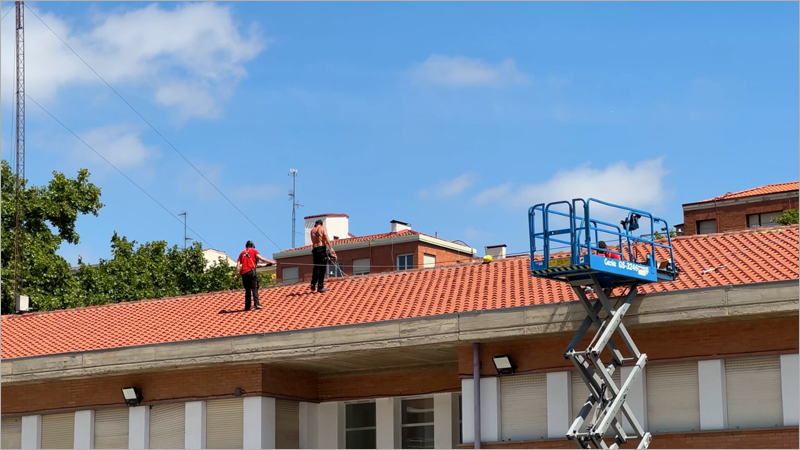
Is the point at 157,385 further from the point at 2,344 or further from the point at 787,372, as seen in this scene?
the point at 787,372

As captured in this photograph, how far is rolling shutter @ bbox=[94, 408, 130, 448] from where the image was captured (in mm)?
28438

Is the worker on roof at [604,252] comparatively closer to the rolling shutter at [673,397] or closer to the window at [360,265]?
the rolling shutter at [673,397]

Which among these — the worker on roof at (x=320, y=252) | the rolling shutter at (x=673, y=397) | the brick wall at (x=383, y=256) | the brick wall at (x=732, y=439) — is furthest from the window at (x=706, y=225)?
the brick wall at (x=732, y=439)

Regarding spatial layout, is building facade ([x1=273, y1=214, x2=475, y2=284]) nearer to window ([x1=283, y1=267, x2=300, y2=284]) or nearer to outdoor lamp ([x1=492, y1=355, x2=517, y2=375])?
A: window ([x1=283, y1=267, x2=300, y2=284])

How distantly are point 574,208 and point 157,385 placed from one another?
10692mm

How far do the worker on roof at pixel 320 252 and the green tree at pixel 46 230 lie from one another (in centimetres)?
2212

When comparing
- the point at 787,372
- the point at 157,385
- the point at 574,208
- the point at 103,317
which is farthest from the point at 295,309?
the point at 787,372

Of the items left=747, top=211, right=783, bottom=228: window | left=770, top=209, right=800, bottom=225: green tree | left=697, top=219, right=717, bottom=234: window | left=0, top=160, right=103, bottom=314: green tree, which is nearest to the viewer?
left=0, top=160, right=103, bottom=314: green tree

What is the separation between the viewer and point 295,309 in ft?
94.9

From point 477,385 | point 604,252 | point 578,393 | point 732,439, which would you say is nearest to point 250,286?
point 477,385

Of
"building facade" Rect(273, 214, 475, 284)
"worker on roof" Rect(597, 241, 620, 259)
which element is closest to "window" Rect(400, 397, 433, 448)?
"worker on roof" Rect(597, 241, 620, 259)

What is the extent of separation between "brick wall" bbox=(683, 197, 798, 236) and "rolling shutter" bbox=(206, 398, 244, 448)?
162 ft

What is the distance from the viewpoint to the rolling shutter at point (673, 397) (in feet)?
75.2

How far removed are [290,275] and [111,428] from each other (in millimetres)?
51363
